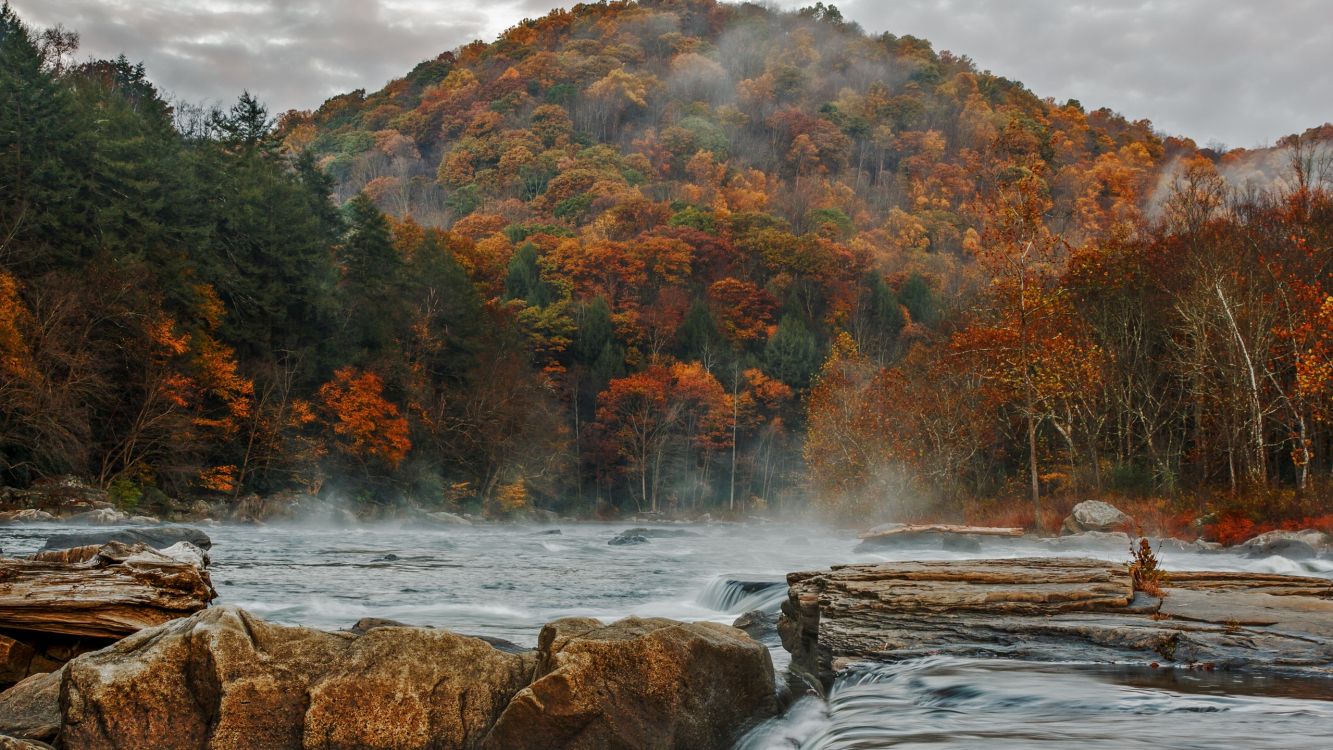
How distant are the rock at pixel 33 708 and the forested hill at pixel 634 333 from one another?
2915 cm

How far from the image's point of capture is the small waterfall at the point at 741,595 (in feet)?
53.0

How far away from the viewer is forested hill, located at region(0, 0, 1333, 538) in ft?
115

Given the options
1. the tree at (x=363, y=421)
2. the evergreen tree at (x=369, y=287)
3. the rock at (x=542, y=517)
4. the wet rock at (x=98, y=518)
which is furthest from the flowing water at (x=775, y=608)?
the rock at (x=542, y=517)

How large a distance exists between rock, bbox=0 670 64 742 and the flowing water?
5.08 meters

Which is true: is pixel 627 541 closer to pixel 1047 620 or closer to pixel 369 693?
pixel 1047 620

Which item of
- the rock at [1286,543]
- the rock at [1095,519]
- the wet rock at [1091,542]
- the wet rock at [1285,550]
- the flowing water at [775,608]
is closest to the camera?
the flowing water at [775,608]

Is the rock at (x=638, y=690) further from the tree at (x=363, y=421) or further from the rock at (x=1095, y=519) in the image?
the tree at (x=363, y=421)

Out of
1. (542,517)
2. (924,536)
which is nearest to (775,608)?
(924,536)

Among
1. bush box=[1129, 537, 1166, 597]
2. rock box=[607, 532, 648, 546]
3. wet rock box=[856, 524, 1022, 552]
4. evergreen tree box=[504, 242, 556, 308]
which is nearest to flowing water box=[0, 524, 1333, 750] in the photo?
rock box=[607, 532, 648, 546]

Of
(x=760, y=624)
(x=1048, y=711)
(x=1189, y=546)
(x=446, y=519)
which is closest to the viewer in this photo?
(x=1048, y=711)

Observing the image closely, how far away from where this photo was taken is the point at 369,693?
24.3 feet

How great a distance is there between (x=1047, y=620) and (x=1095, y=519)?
23.7m

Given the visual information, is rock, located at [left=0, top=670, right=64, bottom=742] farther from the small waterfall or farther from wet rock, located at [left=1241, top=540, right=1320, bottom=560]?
wet rock, located at [left=1241, top=540, right=1320, bottom=560]

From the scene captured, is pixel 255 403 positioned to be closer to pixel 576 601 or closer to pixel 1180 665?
pixel 576 601
